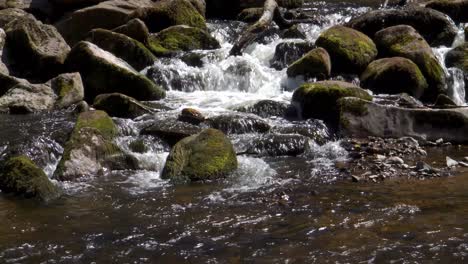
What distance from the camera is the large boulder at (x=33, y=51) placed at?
13828 millimetres

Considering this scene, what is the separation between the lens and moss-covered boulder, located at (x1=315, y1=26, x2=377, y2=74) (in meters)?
13.3

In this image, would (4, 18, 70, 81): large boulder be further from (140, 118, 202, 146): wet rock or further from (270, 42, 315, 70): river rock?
(270, 42, 315, 70): river rock

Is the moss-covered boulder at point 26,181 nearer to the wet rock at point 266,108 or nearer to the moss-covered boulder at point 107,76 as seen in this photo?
the wet rock at point 266,108

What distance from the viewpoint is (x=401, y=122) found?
10.2 metres

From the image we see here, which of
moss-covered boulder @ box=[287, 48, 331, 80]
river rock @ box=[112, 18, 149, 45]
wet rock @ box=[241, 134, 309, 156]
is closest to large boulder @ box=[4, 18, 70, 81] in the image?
river rock @ box=[112, 18, 149, 45]

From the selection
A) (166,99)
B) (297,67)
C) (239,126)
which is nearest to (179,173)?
(239,126)

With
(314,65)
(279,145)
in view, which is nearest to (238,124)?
(279,145)

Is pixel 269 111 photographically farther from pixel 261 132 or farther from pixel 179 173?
pixel 179 173

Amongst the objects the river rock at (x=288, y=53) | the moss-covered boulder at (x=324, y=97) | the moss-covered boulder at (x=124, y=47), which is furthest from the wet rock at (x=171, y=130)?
the river rock at (x=288, y=53)

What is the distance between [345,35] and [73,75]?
19.0 ft

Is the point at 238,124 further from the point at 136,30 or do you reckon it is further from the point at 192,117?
the point at 136,30

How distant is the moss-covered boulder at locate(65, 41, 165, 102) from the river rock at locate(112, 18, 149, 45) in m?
1.96

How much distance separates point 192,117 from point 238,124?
31.2 inches

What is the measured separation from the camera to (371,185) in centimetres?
766
